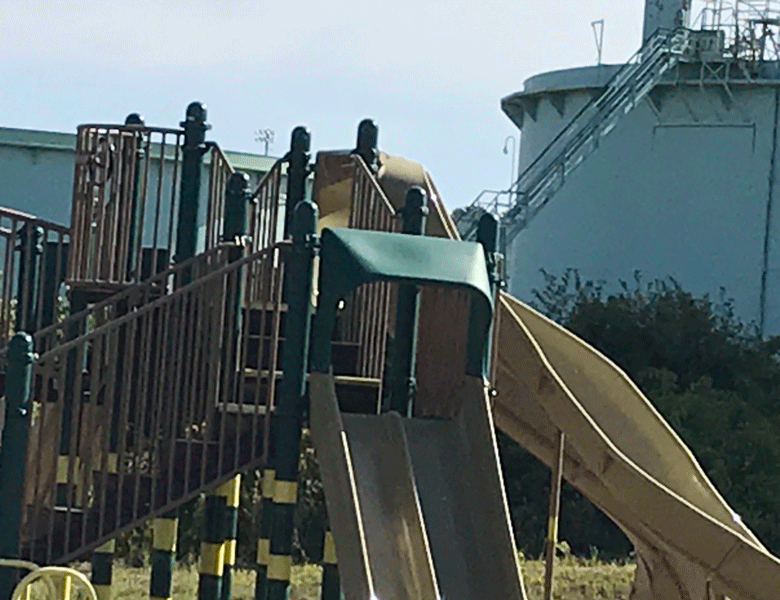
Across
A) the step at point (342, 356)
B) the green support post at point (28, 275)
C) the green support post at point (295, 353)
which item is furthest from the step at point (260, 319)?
the green support post at point (28, 275)

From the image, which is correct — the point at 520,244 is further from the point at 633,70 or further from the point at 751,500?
the point at 751,500

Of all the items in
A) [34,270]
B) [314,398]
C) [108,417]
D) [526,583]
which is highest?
[34,270]

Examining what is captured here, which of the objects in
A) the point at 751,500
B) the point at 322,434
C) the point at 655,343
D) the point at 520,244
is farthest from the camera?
the point at 520,244

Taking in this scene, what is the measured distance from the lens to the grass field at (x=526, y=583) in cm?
1669

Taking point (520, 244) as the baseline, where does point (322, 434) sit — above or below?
below

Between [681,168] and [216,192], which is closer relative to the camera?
[216,192]

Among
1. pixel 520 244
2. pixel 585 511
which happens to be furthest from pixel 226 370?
pixel 520 244

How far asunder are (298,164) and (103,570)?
10.3 ft

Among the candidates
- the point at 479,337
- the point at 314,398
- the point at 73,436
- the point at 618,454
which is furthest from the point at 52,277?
the point at 618,454

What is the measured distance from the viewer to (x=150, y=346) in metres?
10.7

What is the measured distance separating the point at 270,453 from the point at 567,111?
21.4 m

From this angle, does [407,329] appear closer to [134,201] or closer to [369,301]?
[369,301]

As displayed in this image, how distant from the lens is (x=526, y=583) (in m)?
17.6

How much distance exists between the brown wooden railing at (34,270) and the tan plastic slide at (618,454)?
211 cm
